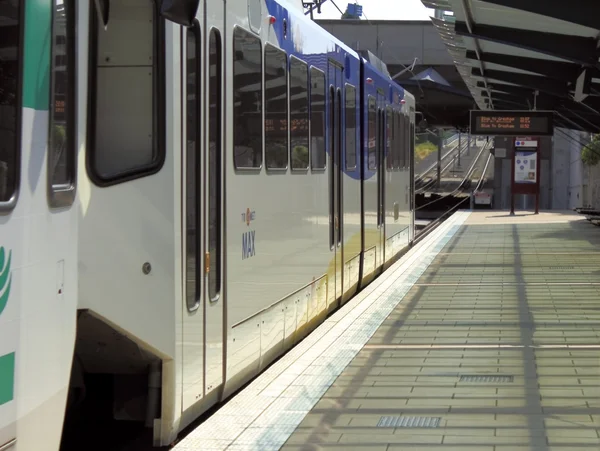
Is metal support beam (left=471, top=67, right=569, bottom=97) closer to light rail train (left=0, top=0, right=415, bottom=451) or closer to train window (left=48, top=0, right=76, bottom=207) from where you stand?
light rail train (left=0, top=0, right=415, bottom=451)

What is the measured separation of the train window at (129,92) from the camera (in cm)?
516

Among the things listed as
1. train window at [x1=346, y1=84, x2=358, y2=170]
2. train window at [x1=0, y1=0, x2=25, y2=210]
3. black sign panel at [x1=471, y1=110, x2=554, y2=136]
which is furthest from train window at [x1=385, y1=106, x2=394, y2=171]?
train window at [x1=0, y1=0, x2=25, y2=210]

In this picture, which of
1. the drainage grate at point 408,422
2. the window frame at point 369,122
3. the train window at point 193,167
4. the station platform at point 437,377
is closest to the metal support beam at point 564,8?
the window frame at point 369,122

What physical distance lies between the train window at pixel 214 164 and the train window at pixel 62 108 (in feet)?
6.02

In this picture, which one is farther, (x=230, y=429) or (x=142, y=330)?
(x=230, y=429)

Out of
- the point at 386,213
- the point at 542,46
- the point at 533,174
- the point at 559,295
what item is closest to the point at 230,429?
the point at 559,295

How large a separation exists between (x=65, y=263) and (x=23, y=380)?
587 mm

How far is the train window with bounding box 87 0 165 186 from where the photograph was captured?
16.9 feet

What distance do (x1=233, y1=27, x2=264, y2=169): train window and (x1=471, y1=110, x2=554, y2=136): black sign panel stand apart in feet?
69.5

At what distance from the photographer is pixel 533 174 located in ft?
119

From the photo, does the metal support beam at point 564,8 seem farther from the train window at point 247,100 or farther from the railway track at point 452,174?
the railway track at point 452,174

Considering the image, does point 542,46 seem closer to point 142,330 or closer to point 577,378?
point 577,378

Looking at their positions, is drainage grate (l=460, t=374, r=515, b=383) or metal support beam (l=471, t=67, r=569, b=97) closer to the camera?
drainage grate (l=460, t=374, r=515, b=383)

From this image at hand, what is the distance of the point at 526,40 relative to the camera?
15.9 metres
